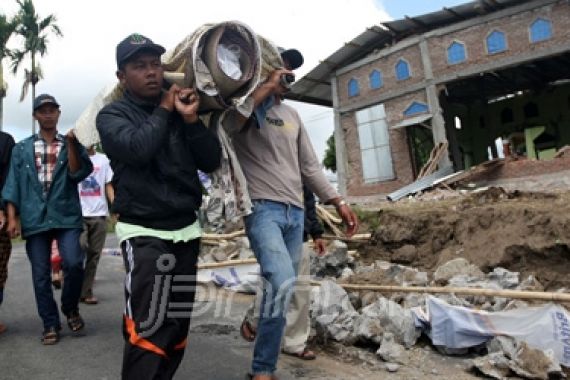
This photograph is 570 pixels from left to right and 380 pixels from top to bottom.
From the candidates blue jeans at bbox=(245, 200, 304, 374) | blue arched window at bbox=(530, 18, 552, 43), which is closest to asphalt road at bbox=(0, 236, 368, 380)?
blue jeans at bbox=(245, 200, 304, 374)

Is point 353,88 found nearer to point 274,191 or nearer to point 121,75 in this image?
point 274,191

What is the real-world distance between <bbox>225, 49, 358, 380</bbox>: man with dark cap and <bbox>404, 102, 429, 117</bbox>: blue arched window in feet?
46.1

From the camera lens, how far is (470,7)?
49.1ft

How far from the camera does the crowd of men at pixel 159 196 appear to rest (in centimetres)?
214

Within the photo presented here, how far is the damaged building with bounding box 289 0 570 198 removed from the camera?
14680mm

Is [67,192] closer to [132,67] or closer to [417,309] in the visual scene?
[132,67]

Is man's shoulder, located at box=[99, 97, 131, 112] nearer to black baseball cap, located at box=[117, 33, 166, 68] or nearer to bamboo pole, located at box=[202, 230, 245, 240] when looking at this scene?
black baseball cap, located at box=[117, 33, 166, 68]

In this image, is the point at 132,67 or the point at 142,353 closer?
the point at 142,353

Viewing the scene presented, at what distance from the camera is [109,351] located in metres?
3.53

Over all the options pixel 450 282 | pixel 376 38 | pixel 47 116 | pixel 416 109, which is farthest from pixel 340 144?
pixel 47 116

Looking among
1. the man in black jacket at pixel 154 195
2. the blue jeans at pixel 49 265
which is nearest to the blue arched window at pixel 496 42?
the blue jeans at pixel 49 265

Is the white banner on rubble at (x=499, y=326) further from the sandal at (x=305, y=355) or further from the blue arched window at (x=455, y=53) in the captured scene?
the blue arched window at (x=455, y=53)

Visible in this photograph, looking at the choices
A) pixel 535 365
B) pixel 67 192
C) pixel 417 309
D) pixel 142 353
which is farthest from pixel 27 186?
pixel 535 365

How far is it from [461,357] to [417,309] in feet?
1.55
